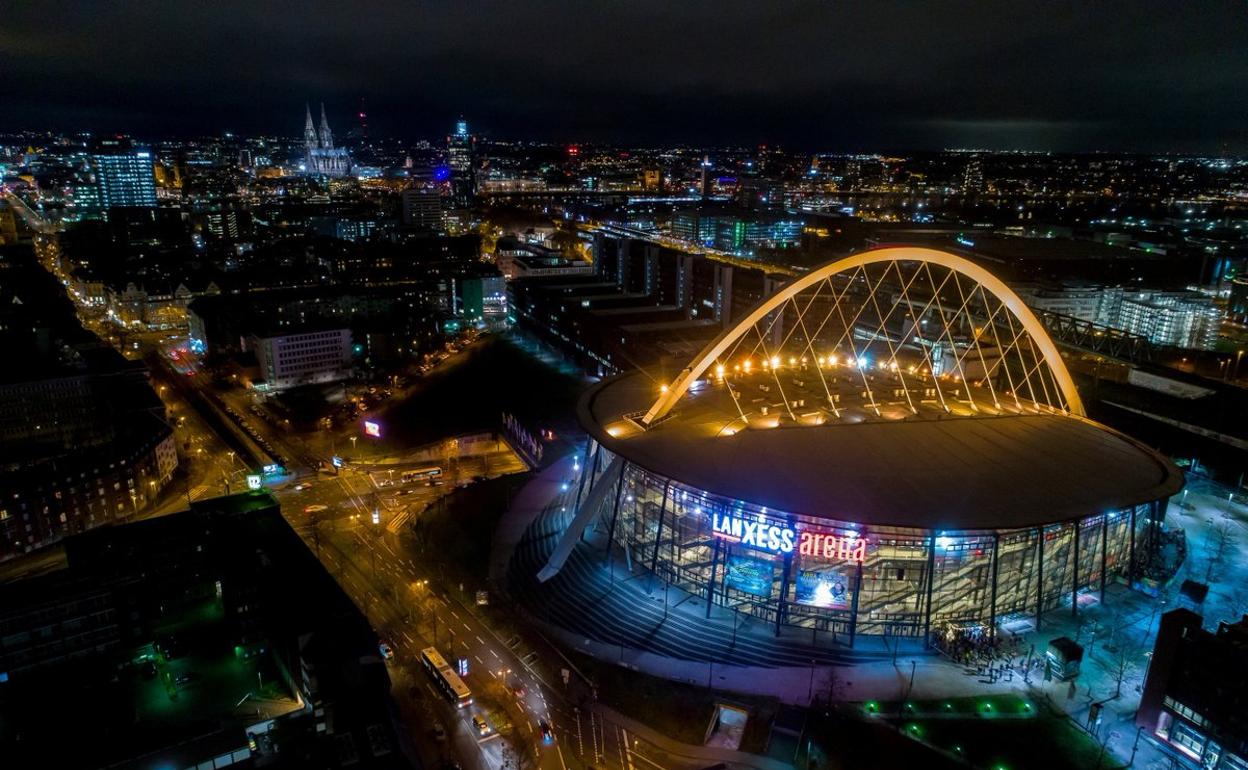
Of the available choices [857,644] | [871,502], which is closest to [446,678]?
[857,644]

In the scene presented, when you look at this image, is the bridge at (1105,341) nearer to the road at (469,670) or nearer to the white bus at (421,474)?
the white bus at (421,474)

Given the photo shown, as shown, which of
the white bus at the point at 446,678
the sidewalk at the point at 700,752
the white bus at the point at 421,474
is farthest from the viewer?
the white bus at the point at 421,474

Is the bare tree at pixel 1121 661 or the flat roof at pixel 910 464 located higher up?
the flat roof at pixel 910 464

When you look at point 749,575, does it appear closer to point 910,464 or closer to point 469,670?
point 910,464

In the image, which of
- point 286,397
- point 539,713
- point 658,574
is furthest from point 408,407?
point 539,713

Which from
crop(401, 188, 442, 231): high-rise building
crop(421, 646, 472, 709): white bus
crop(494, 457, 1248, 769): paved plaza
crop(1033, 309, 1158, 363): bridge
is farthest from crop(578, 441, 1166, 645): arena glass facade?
crop(401, 188, 442, 231): high-rise building

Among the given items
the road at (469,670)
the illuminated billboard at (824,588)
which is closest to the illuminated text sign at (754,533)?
the illuminated billboard at (824,588)

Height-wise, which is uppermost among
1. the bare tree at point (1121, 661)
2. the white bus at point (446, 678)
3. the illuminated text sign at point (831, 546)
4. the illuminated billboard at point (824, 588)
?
the illuminated text sign at point (831, 546)
